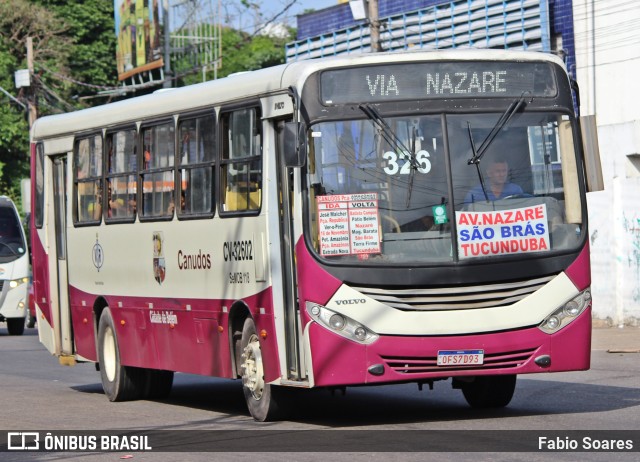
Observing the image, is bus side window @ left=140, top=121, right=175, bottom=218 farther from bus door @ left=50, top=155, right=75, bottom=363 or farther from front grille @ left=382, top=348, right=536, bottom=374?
front grille @ left=382, top=348, right=536, bottom=374

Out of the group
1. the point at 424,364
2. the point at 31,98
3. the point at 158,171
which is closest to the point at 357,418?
the point at 424,364

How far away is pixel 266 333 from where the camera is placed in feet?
40.5

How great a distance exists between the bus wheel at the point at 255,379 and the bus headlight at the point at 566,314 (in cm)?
233

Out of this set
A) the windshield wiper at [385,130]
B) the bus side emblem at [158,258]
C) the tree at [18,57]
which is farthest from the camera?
the tree at [18,57]

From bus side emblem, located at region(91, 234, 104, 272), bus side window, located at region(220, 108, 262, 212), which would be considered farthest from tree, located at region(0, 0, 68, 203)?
bus side window, located at region(220, 108, 262, 212)

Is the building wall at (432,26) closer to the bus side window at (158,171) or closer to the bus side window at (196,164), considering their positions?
the bus side window at (158,171)

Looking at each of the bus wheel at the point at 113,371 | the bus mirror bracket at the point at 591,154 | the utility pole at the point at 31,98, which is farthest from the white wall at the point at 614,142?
the utility pole at the point at 31,98

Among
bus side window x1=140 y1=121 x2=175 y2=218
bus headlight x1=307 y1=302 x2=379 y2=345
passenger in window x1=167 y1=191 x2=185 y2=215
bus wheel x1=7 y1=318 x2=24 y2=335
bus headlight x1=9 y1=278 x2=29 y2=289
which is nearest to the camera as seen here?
bus headlight x1=307 y1=302 x2=379 y2=345

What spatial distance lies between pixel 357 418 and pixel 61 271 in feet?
18.9

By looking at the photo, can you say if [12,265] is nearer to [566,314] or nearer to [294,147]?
[294,147]

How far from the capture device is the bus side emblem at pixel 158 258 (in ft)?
47.8

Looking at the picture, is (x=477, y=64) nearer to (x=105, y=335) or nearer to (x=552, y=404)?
(x=552, y=404)

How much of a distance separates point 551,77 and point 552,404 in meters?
3.05

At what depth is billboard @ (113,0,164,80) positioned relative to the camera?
48.5 meters
